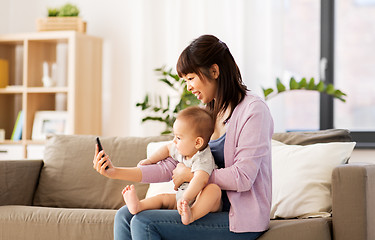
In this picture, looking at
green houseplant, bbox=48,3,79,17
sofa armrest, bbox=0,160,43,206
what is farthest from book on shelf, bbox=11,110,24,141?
sofa armrest, bbox=0,160,43,206

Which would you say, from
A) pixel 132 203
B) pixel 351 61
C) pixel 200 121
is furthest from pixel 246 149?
pixel 351 61

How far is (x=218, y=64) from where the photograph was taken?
1.80 metres

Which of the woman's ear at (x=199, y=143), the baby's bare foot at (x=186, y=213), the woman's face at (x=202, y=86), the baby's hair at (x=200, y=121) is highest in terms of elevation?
the woman's face at (x=202, y=86)

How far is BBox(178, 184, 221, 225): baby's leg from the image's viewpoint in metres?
1.66

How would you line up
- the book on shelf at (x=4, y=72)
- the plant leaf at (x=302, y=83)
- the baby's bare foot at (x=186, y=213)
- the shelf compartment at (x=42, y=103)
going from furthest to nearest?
the book on shelf at (x=4, y=72)
the shelf compartment at (x=42, y=103)
the plant leaf at (x=302, y=83)
the baby's bare foot at (x=186, y=213)

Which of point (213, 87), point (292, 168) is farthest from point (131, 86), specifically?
point (213, 87)

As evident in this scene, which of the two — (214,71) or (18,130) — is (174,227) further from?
(18,130)

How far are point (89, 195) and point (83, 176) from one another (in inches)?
4.0

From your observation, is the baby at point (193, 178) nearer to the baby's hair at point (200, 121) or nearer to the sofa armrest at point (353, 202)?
the baby's hair at point (200, 121)

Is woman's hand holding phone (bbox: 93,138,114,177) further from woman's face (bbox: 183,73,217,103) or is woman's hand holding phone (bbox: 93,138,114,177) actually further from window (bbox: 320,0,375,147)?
window (bbox: 320,0,375,147)

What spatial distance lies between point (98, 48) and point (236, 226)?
8.60 feet

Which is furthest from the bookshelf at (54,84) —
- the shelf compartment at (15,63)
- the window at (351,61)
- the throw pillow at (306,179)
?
the throw pillow at (306,179)

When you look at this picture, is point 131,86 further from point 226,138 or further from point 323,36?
point 226,138

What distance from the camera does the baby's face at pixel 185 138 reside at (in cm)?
177
